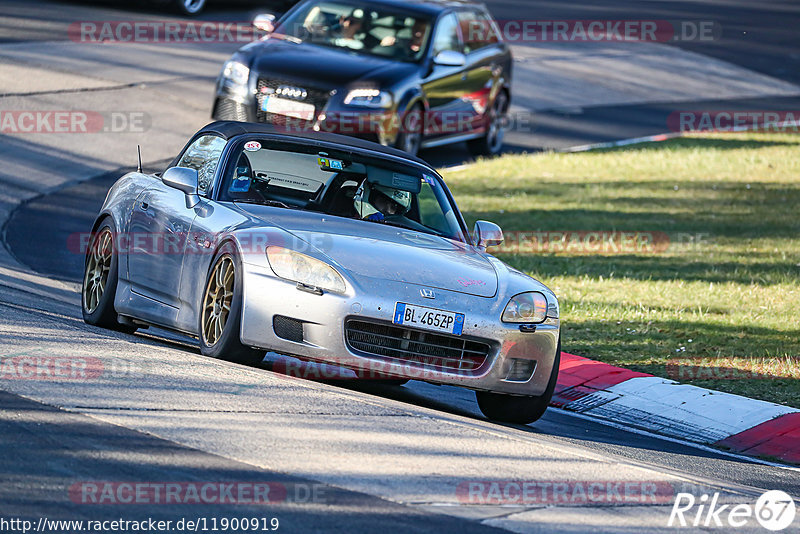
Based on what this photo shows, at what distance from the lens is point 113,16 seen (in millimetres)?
22922

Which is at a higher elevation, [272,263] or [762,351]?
[272,263]

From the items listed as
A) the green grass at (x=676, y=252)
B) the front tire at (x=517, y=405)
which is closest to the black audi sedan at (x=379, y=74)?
the green grass at (x=676, y=252)

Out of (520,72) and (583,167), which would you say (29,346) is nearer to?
(583,167)

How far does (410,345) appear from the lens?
762cm

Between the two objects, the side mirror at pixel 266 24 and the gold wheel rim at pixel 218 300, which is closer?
the gold wheel rim at pixel 218 300

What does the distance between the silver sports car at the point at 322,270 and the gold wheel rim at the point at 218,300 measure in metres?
0.01

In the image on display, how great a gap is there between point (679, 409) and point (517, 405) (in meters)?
1.80

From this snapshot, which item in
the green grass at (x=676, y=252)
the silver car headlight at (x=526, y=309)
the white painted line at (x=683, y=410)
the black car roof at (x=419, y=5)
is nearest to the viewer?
the silver car headlight at (x=526, y=309)

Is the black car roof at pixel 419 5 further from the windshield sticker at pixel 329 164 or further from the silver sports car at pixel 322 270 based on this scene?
the windshield sticker at pixel 329 164

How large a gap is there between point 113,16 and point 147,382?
17104 mm

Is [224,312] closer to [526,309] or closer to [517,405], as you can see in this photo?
[526,309]

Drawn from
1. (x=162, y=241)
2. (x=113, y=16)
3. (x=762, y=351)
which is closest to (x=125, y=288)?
(x=162, y=241)

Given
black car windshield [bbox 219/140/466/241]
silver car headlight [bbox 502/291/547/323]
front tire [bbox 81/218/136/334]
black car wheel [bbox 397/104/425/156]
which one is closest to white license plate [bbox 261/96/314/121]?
black car wheel [bbox 397/104/425/156]

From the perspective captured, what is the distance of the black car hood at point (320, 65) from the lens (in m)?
15.9
